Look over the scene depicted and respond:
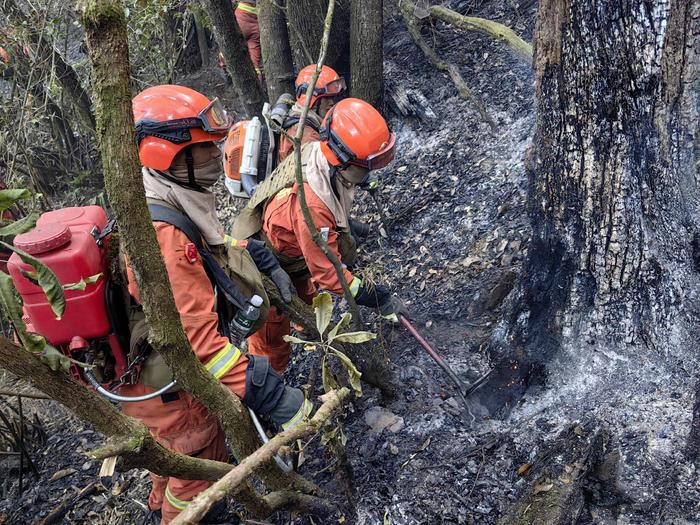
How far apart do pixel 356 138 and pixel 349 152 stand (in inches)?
3.7

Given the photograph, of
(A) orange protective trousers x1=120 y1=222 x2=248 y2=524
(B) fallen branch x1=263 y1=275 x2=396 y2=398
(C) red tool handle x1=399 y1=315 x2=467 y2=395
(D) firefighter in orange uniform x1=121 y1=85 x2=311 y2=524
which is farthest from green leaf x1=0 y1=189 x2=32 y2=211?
(C) red tool handle x1=399 y1=315 x2=467 y2=395

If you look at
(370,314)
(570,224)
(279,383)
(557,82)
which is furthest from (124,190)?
(370,314)

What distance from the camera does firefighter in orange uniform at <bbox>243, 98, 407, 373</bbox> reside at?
3461 millimetres

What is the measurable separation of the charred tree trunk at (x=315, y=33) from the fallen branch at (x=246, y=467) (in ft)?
16.0

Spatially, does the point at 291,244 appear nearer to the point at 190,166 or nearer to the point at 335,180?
the point at 335,180

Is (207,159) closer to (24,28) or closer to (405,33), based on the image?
(24,28)

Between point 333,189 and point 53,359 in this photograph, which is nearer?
point 53,359

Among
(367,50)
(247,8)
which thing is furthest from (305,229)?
(247,8)

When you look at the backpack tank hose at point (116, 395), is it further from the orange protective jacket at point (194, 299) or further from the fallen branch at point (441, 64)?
the fallen branch at point (441, 64)

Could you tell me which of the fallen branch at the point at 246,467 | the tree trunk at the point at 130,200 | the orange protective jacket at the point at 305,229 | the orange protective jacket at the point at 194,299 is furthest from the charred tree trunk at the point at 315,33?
the fallen branch at the point at 246,467

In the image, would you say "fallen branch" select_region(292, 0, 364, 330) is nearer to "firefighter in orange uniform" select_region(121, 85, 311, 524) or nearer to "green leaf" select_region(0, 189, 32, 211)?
"firefighter in orange uniform" select_region(121, 85, 311, 524)

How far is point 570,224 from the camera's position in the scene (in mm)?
2873

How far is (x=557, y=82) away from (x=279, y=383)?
190cm

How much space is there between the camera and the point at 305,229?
3.42 meters
